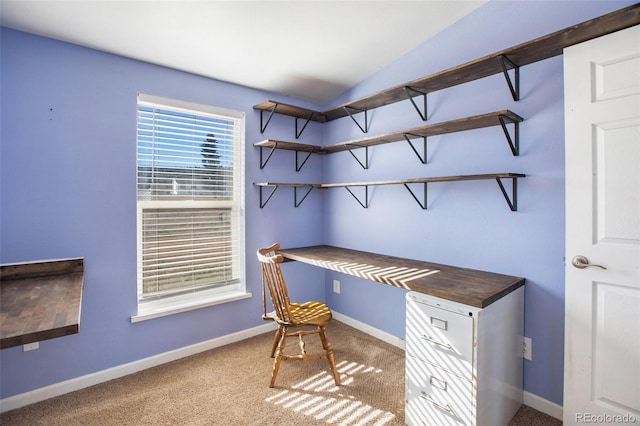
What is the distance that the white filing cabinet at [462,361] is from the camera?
4.59 ft

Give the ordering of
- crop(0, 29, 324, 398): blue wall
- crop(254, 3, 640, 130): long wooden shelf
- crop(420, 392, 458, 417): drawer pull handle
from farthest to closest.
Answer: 1. crop(0, 29, 324, 398): blue wall
2. crop(420, 392, 458, 417): drawer pull handle
3. crop(254, 3, 640, 130): long wooden shelf

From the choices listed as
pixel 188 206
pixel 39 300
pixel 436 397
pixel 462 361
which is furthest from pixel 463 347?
pixel 188 206

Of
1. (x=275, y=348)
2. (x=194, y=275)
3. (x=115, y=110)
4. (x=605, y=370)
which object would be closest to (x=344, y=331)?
(x=275, y=348)

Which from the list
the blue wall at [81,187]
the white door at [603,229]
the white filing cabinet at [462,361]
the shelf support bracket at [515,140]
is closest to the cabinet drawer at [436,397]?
the white filing cabinet at [462,361]

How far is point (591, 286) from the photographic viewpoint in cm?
147

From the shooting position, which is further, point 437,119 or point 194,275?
point 194,275

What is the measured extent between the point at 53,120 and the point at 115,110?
0.34 metres

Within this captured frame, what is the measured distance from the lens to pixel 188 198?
96.1 inches

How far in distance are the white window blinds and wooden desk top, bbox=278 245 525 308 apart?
609 mm

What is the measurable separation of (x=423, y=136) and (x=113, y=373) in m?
2.72

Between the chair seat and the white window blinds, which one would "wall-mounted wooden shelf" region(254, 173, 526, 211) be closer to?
the white window blinds

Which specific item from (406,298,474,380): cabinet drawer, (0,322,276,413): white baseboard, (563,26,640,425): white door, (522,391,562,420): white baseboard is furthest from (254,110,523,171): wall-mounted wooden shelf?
(0,322,276,413): white baseboard

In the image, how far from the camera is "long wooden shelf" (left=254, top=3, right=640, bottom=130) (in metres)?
1.34

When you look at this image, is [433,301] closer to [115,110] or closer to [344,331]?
[344,331]
